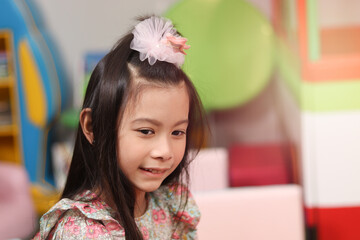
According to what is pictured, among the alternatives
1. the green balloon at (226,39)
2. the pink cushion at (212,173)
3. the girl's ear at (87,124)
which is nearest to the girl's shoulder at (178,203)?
the girl's ear at (87,124)

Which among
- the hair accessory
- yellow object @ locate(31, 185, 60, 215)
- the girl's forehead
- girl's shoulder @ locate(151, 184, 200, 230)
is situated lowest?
yellow object @ locate(31, 185, 60, 215)

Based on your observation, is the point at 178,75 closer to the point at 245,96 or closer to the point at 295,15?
the point at 295,15

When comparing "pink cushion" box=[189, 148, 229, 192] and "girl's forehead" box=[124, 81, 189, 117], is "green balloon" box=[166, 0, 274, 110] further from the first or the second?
"girl's forehead" box=[124, 81, 189, 117]

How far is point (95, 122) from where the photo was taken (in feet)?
3.28

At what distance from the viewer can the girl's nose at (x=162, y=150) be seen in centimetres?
95

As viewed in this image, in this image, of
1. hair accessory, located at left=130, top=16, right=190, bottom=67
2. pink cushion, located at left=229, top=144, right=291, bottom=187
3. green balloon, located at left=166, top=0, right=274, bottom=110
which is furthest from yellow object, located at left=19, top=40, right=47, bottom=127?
hair accessory, located at left=130, top=16, right=190, bottom=67

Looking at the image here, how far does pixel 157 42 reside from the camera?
99cm

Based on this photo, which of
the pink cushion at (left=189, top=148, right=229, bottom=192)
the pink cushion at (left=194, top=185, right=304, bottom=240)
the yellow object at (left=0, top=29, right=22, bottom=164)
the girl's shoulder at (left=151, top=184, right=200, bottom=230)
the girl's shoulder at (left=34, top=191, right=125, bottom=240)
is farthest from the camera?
the yellow object at (left=0, top=29, right=22, bottom=164)

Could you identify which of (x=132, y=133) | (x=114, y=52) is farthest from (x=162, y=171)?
(x=114, y=52)

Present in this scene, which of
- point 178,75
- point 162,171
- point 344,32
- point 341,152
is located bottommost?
point 341,152

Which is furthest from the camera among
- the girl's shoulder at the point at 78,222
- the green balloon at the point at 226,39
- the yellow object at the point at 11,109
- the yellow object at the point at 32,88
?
the yellow object at the point at 11,109

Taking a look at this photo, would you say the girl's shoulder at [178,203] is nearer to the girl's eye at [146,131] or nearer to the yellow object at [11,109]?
the girl's eye at [146,131]

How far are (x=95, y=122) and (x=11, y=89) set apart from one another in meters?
2.74

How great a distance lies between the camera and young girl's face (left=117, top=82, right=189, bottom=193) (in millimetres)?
952
